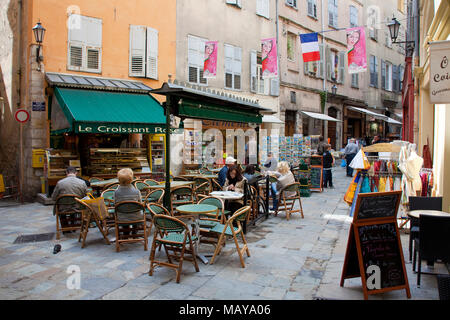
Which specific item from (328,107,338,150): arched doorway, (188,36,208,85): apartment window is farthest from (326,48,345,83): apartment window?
(188,36,208,85): apartment window

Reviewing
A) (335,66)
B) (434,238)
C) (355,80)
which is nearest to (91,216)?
(434,238)

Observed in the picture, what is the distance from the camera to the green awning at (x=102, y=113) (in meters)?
9.70

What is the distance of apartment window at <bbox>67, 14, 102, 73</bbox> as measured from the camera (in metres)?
11.1

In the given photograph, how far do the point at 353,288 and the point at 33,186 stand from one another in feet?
30.9

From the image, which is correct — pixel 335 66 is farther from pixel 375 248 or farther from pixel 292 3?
pixel 375 248

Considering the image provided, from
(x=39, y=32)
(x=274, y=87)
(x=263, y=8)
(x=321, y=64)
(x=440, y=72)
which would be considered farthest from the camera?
(x=321, y=64)

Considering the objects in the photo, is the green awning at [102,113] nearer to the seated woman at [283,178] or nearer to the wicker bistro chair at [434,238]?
the seated woman at [283,178]

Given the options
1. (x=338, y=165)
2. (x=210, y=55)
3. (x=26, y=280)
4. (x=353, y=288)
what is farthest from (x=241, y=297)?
(x=338, y=165)

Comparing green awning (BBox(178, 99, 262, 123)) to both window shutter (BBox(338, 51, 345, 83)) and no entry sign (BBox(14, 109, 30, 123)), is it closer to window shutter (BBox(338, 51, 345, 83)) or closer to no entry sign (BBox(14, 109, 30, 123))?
no entry sign (BBox(14, 109, 30, 123))

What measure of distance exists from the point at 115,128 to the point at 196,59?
531 cm

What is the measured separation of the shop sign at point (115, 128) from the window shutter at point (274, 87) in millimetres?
7758

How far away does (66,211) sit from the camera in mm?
6582

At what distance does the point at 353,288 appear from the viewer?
426 centimetres
